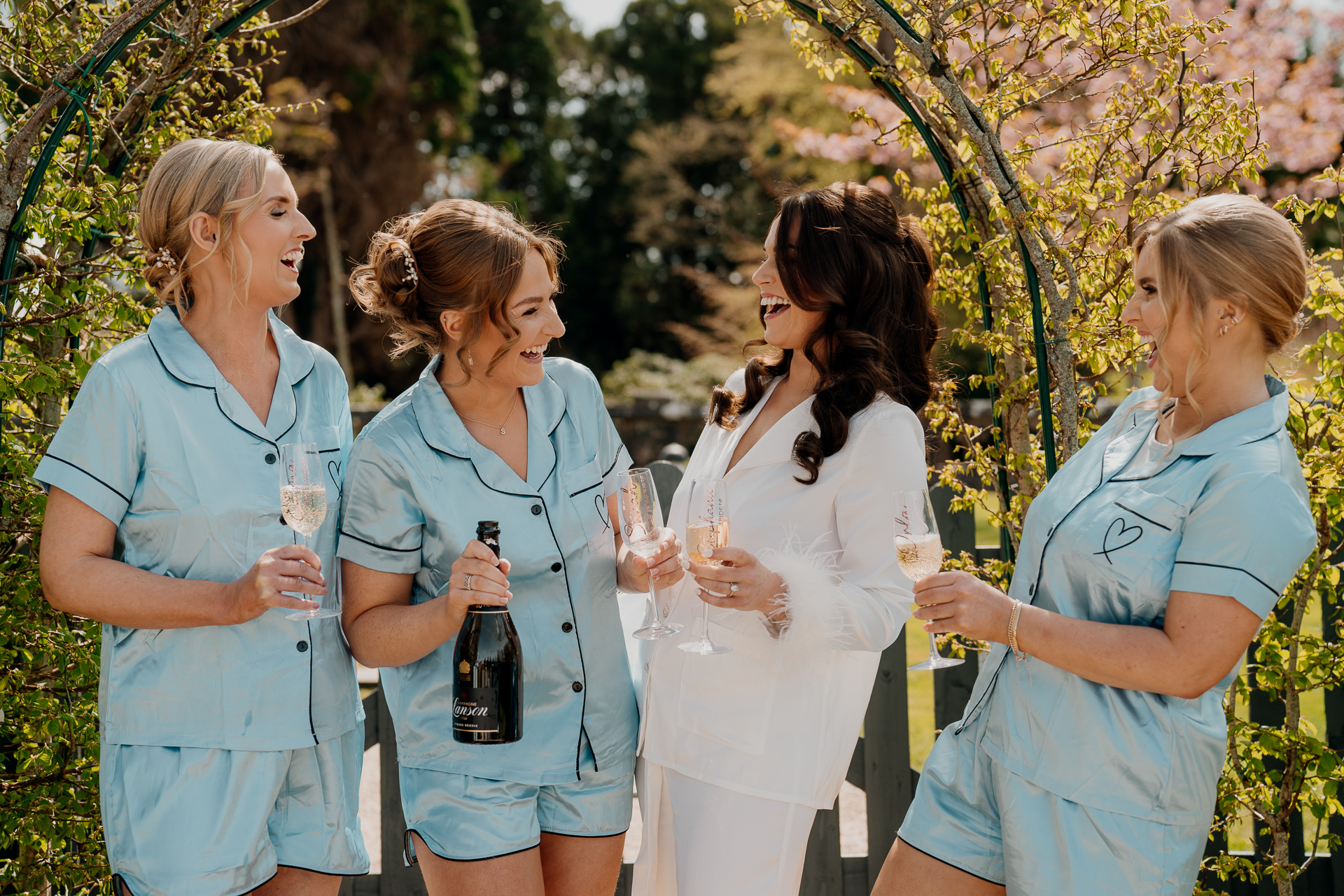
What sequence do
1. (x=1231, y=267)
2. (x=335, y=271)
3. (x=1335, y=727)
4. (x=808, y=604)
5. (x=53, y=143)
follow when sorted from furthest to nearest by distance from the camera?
(x=335, y=271)
(x=1335, y=727)
(x=53, y=143)
(x=808, y=604)
(x=1231, y=267)

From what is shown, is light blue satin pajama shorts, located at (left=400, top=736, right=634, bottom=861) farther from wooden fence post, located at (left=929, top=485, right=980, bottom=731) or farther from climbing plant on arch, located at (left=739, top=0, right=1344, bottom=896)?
wooden fence post, located at (left=929, top=485, right=980, bottom=731)

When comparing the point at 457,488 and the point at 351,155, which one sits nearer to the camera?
the point at 457,488

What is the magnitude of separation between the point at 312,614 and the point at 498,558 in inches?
15.1

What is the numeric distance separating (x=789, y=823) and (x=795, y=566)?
0.59m

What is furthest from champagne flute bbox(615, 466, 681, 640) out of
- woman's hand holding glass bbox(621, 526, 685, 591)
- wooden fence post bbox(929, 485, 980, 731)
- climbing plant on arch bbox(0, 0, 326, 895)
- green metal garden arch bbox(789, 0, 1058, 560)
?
wooden fence post bbox(929, 485, 980, 731)

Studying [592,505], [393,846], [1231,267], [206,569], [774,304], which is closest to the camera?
[1231,267]

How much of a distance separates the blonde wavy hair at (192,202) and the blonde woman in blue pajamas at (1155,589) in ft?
5.41

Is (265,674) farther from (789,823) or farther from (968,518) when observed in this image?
(968,518)

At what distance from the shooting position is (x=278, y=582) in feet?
6.72

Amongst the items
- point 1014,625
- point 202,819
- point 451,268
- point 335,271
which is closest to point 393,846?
point 202,819

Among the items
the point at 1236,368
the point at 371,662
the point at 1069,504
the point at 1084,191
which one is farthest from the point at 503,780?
the point at 1084,191

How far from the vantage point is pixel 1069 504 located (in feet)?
7.25

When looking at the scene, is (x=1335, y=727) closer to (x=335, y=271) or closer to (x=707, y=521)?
(x=707, y=521)

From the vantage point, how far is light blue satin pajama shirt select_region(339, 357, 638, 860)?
2371 millimetres
